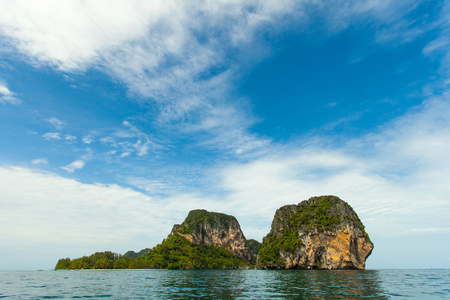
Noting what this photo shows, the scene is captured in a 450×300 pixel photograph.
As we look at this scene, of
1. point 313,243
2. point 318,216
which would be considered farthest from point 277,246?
point 318,216

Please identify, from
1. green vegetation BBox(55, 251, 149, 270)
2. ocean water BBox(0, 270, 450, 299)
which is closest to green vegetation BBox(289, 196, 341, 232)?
ocean water BBox(0, 270, 450, 299)

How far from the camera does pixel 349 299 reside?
22438 millimetres

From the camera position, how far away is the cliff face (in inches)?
5605

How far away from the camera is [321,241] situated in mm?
152500

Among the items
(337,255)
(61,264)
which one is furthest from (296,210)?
(61,264)

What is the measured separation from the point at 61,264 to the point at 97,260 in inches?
1009

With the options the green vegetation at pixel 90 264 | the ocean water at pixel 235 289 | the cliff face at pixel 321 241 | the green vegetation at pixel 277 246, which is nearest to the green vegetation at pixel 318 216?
the cliff face at pixel 321 241

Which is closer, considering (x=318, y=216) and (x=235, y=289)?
(x=235, y=289)

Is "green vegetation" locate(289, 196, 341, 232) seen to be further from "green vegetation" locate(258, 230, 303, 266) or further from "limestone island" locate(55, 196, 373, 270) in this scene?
"green vegetation" locate(258, 230, 303, 266)

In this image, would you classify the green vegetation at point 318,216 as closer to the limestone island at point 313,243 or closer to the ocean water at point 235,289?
the limestone island at point 313,243

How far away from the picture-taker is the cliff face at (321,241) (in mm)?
142375

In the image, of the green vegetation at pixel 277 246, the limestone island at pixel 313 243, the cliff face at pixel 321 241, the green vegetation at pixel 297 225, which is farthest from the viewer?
the green vegetation at pixel 277 246

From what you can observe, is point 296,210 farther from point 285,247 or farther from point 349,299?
point 349,299

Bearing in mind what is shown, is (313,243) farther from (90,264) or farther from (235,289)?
(90,264)
